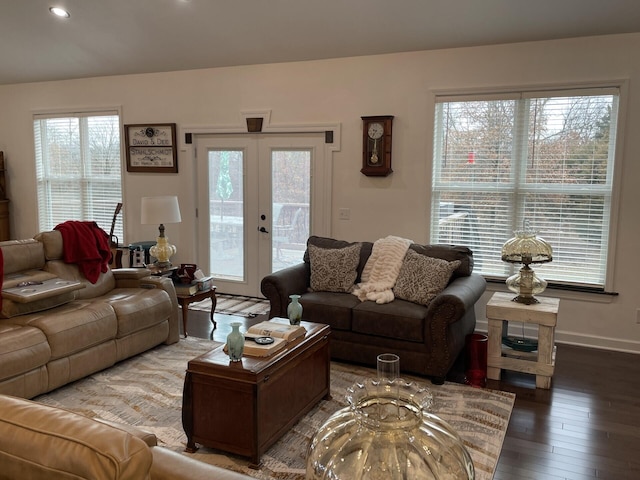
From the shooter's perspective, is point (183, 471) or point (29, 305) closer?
point (183, 471)

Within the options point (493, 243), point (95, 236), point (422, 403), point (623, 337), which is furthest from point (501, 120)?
point (422, 403)

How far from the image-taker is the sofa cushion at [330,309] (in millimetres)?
3949

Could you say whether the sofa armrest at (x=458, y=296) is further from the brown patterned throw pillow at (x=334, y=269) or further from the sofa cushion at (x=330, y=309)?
the brown patterned throw pillow at (x=334, y=269)

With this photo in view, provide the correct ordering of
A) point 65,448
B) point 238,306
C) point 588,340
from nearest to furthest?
point 65,448 < point 588,340 < point 238,306

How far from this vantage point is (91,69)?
6215 millimetres

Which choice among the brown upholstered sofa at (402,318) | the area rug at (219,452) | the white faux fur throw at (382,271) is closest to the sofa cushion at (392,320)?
the brown upholstered sofa at (402,318)

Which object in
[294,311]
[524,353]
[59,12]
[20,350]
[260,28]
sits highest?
[59,12]

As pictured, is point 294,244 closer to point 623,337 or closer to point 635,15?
point 623,337

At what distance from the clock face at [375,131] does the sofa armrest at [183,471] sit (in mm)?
4112

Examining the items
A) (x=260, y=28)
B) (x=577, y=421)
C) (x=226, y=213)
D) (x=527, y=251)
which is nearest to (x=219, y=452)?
(x=577, y=421)

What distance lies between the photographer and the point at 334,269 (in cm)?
438

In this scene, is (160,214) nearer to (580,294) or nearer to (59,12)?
(59,12)

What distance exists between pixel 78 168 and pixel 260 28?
10.9ft

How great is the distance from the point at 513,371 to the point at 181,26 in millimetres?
4255
